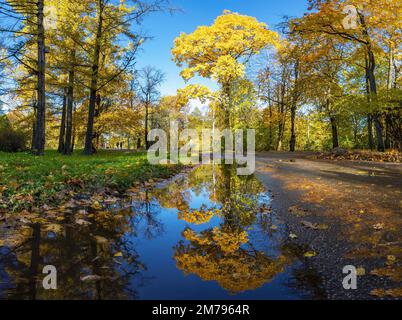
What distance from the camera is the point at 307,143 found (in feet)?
135

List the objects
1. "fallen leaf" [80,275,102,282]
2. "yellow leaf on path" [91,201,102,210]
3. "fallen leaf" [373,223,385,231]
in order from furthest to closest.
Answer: "yellow leaf on path" [91,201,102,210] < "fallen leaf" [373,223,385,231] < "fallen leaf" [80,275,102,282]

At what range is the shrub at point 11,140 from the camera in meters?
19.5

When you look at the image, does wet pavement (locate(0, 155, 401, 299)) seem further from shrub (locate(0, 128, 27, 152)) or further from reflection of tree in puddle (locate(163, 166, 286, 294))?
Answer: shrub (locate(0, 128, 27, 152))

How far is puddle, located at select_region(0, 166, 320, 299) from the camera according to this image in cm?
222

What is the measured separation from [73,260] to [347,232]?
125 inches

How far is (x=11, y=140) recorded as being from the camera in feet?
64.8

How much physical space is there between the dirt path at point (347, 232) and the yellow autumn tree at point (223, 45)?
19452 mm

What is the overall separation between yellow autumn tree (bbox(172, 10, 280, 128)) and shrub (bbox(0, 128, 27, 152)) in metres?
14.3

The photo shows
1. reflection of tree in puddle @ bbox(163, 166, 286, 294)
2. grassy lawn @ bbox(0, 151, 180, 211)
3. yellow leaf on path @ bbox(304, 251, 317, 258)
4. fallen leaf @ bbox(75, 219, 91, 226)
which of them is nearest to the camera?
reflection of tree in puddle @ bbox(163, 166, 286, 294)

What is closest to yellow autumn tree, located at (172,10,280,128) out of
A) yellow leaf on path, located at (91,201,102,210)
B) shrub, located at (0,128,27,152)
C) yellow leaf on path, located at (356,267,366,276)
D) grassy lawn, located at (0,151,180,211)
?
shrub, located at (0,128,27,152)

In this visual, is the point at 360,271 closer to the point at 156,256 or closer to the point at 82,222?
the point at 156,256

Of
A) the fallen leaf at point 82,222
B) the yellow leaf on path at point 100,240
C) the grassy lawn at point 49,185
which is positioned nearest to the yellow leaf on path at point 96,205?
the grassy lawn at point 49,185

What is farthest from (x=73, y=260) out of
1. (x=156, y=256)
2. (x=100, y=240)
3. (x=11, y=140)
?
(x=11, y=140)
